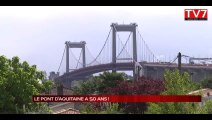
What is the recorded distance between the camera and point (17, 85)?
120 ft

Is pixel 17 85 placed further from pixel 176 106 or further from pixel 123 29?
pixel 123 29

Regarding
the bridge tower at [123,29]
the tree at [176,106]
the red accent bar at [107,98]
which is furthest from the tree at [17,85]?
the bridge tower at [123,29]

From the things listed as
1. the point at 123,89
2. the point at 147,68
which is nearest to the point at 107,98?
the point at 123,89

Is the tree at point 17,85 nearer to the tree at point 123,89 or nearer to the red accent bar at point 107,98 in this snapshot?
the tree at point 123,89

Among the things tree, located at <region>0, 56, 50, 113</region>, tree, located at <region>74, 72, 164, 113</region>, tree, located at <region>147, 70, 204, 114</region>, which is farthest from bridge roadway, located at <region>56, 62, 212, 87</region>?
tree, located at <region>147, 70, 204, 114</region>

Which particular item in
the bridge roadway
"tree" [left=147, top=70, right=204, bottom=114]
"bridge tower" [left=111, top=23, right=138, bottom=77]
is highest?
"bridge tower" [left=111, top=23, right=138, bottom=77]

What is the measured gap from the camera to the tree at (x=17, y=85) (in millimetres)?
34125

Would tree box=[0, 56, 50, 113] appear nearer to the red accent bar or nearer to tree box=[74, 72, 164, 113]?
tree box=[74, 72, 164, 113]

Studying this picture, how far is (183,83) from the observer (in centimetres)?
2891

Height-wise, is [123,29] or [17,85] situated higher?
[123,29]

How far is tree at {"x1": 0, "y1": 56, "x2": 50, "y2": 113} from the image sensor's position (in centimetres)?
3412
